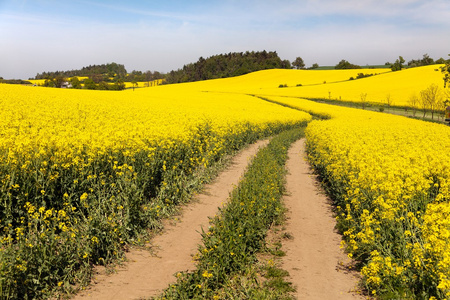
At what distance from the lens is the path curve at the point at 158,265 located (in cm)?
556

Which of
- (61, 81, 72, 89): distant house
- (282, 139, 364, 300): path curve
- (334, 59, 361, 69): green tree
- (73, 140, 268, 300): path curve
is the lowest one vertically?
(282, 139, 364, 300): path curve

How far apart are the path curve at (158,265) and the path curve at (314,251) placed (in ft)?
6.36

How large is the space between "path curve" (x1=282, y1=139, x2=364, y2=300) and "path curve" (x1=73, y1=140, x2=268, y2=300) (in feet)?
6.36

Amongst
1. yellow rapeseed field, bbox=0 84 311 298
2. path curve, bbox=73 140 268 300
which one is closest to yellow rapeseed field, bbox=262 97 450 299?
path curve, bbox=73 140 268 300

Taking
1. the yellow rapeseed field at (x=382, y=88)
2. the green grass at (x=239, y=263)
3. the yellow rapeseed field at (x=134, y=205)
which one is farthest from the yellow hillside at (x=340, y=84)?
the green grass at (x=239, y=263)

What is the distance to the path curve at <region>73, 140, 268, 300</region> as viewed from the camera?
18.2 feet

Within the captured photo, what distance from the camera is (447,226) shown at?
5.56 meters

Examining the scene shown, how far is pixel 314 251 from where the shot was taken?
7.35 metres

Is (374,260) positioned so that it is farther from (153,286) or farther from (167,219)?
(167,219)

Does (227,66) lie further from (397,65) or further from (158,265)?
(158,265)

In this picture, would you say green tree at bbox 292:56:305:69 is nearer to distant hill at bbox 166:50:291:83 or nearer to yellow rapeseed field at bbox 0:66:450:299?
distant hill at bbox 166:50:291:83

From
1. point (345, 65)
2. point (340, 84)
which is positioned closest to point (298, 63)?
point (345, 65)

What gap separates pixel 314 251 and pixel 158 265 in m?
3.12

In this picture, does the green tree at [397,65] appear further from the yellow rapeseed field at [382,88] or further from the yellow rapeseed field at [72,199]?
the yellow rapeseed field at [72,199]
